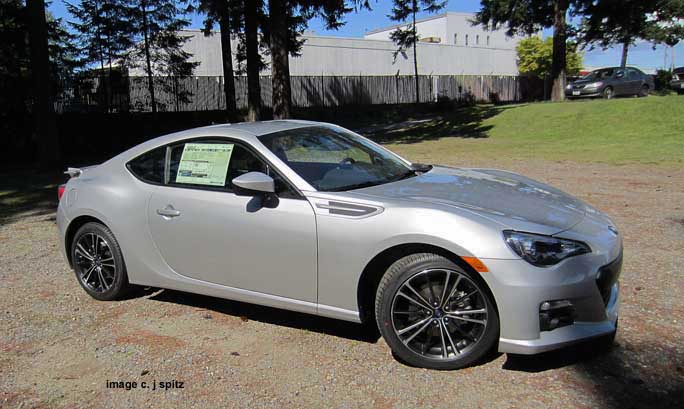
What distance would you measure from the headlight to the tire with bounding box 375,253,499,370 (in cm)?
29

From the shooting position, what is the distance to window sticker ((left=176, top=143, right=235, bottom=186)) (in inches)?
173

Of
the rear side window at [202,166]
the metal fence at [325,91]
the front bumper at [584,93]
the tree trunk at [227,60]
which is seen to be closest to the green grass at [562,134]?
the front bumper at [584,93]

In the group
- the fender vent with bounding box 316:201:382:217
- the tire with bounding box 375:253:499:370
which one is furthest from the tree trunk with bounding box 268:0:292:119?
the tire with bounding box 375:253:499:370

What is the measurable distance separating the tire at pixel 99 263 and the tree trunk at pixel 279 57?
1328 cm

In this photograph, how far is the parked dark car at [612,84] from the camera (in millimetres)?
28062

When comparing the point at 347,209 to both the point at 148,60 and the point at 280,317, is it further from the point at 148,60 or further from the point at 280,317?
the point at 148,60

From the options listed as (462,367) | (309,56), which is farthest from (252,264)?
(309,56)

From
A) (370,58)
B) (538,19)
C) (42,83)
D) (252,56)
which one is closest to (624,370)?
(42,83)

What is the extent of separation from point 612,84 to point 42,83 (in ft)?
80.2

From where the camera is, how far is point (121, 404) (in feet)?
11.0

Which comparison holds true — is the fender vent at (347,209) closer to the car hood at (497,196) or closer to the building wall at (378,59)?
the car hood at (497,196)

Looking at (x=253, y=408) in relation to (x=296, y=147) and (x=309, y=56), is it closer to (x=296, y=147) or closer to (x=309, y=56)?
(x=296, y=147)

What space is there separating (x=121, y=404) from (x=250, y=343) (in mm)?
989

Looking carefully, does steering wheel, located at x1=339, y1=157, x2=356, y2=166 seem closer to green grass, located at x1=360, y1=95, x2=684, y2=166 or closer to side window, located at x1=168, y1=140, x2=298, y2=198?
side window, located at x1=168, y1=140, x2=298, y2=198
